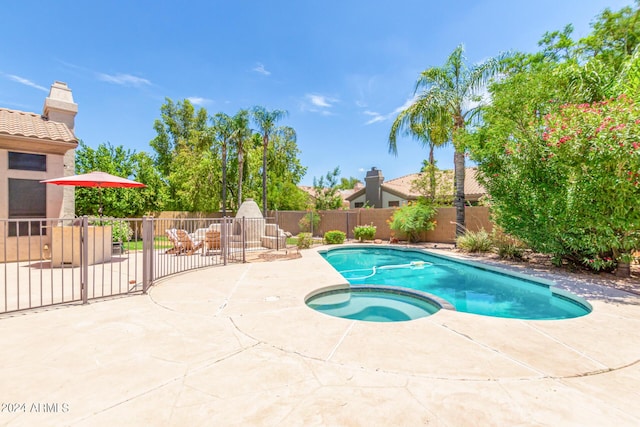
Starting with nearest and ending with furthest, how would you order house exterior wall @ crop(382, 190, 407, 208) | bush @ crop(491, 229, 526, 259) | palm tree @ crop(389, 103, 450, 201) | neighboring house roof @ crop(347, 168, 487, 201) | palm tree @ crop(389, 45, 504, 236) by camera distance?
1. bush @ crop(491, 229, 526, 259)
2. palm tree @ crop(389, 45, 504, 236)
3. palm tree @ crop(389, 103, 450, 201)
4. neighboring house roof @ crop(347, 168, 487, 201)
5. house exterior wall @ crop(382, 190, 407, 208)

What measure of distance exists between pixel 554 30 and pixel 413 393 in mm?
23581

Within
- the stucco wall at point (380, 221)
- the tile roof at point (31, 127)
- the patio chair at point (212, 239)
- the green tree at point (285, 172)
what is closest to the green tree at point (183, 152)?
the green tree at point (285, 172)

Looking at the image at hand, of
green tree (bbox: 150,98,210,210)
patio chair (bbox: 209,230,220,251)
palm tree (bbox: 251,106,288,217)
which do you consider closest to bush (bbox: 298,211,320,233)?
palm tree (bbox: 251,106,288,217)

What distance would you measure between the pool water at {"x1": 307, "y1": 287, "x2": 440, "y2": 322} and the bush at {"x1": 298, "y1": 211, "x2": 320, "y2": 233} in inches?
506

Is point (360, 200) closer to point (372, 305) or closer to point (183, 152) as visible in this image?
point (183, 152)

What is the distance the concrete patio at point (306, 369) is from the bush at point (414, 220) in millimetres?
10625

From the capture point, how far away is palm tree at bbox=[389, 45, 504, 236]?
1263 centimetres

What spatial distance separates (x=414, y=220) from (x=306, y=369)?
44.3 ft

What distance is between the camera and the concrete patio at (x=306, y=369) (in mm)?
2107

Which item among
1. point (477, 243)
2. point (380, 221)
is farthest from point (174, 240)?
point (380, 221)

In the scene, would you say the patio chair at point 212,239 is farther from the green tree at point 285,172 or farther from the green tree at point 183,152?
the green tree at point 183,152

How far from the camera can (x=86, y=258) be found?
4.68 m

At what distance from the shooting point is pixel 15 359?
2.88m

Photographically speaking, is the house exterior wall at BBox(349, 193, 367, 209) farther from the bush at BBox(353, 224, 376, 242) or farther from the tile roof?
the tile roof
